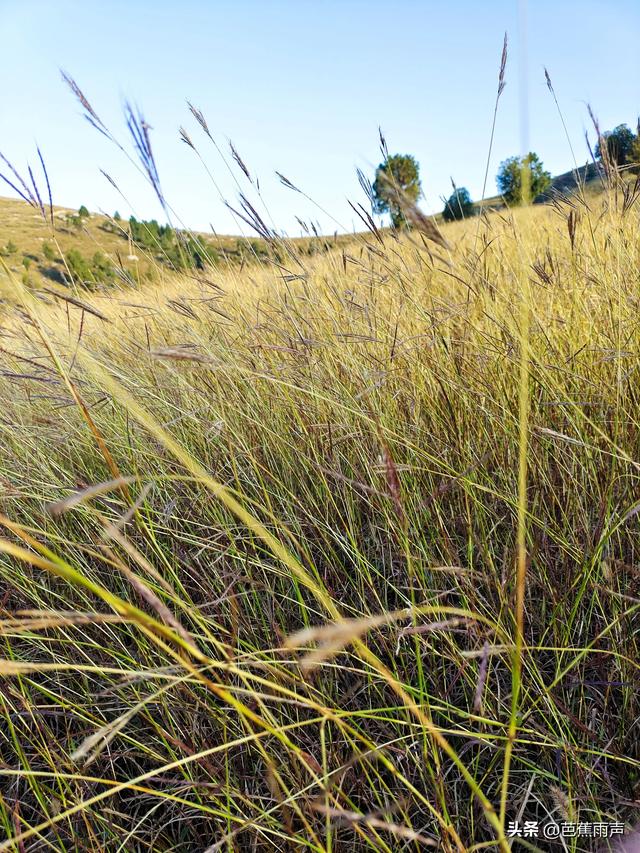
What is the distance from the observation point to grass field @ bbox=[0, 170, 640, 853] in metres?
0.70

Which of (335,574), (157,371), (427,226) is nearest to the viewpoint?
(427,226)

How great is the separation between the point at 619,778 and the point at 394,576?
0.49 metres

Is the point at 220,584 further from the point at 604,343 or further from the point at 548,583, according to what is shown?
the point at 604,343

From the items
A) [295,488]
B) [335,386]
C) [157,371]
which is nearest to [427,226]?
[335,386]

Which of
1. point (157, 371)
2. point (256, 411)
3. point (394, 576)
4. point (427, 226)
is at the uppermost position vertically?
point (427, 226)

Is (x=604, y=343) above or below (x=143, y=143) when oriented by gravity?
below

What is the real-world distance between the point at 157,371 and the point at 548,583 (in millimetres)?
1474

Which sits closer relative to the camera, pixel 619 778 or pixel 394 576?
pixel 619 778

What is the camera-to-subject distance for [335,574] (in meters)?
1.06

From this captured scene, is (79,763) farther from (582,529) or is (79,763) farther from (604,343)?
(604,343)

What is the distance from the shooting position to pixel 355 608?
99 centimetres

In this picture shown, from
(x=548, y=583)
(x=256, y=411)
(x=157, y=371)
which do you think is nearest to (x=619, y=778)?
(x=548, y=583)

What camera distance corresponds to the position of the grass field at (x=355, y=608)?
0.70 m

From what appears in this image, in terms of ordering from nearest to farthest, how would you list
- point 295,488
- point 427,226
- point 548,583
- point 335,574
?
1. point 427,226
2. point 548,583
3. point 335,574
4. point 295,488
